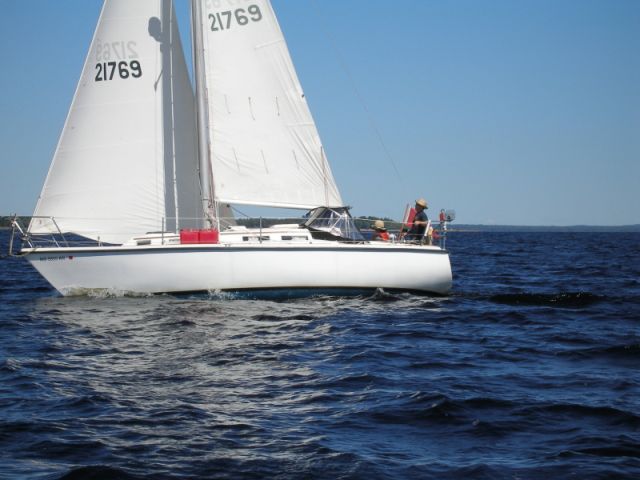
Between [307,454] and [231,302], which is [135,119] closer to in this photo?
[231,302]

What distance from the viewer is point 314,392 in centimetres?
882

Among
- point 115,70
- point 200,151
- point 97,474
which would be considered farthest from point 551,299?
point 97,474

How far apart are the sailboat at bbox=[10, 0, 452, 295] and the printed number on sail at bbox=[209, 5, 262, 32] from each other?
25mm

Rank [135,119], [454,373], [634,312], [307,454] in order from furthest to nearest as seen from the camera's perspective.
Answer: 1. [135,119]
2. [634,312]
3. [454,373]
4. [307,454]

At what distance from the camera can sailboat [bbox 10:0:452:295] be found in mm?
17359

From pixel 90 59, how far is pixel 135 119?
1.71 metres

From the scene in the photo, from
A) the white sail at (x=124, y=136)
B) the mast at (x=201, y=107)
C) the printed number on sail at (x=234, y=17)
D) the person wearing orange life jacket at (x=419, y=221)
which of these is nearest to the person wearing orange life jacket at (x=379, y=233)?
the person wearing orange life jacket at (x=419, y=221)

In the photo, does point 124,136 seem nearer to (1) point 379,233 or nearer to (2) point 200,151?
(2) point 200,151

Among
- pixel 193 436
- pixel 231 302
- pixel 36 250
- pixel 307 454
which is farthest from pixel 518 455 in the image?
pixel 36 250

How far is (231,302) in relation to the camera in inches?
643

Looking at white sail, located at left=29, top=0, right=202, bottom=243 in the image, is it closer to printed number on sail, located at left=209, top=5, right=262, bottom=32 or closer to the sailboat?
the sailboat

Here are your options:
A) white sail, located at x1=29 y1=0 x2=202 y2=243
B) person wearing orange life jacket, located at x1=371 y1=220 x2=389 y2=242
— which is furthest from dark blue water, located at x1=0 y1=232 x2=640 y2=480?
person wearing orange life jacket, located at x1=371 y1=220 x2=389 y2=242

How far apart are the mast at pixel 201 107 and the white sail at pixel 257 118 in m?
0.10

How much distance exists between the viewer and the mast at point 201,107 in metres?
17.9
